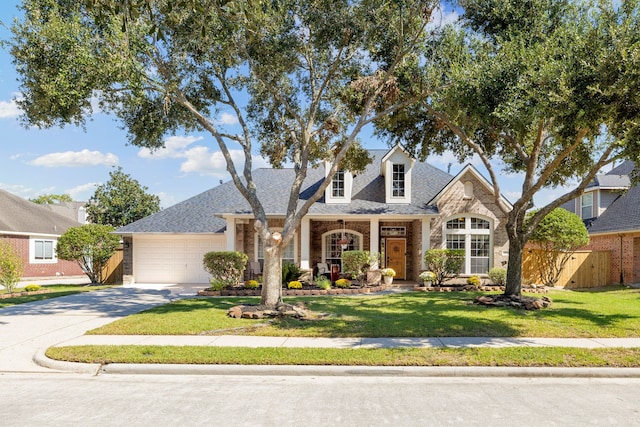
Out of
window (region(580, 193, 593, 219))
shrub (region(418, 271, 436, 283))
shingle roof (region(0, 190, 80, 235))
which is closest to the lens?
shrub (region(418, 271, 436, 283))

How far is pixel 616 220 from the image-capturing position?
67.7ft

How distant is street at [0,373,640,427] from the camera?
4.84 metres

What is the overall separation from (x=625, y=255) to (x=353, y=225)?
40.9 ft

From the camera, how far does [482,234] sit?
19016 millimetres

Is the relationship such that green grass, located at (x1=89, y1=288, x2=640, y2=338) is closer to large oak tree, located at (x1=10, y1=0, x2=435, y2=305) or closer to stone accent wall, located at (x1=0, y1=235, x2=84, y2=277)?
large oak tree, located at (x1=10, y1=0, x2=435, y2=305)

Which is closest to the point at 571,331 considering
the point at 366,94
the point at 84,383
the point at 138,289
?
the point at 366,94

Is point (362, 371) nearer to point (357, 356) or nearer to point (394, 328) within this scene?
point (357, 356)

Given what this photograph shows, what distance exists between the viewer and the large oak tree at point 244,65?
9680 millimetres

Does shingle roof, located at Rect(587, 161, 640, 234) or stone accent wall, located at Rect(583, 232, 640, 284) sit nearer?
stone accent wall, located at Rect(583, 232, 640, 284)

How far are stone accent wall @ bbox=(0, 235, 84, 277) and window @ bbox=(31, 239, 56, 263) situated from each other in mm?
354

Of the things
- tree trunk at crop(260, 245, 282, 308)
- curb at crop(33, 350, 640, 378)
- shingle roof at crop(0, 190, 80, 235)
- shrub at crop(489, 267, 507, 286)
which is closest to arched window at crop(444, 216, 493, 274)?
shrub at crop(489, 267, 507, 286)

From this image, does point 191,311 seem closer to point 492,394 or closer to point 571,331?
point 492,394

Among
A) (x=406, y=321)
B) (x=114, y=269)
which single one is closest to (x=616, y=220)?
(x=406, y=321)

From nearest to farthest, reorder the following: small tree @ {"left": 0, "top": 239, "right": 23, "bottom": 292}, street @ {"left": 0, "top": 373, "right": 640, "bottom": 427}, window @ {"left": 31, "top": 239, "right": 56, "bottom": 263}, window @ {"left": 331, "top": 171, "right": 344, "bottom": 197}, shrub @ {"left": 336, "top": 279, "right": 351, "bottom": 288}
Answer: street @ {"left": 0, "top": 373, "right": 640, "bottom": 427} < small tree @ {"left": 0, "top": 239, "right": 23, "bottom": 292} < shrub @ {"left": 336, "top": 279, "right": 351, "bottom": 288} < window @ {"left": 331, "top": 171, "right": 344, "bottom": 197} < window @ {"left": 31, "top": 239, "right": 56, "bottom": 263}
